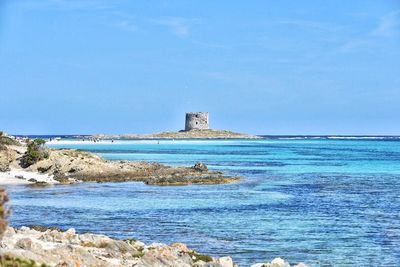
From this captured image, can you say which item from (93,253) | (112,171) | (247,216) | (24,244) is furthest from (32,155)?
(24,244)

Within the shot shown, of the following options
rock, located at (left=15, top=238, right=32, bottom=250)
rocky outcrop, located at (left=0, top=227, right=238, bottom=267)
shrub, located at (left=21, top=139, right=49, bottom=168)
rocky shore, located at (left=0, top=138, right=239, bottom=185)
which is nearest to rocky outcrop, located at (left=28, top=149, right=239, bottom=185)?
rocky shore, located at (left=0, top=138, right=239, bottom=185)

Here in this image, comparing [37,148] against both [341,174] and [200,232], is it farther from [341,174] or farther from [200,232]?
[200,232]

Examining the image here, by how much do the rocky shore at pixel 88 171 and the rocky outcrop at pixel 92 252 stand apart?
91.4 ft

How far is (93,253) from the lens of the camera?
16891mm

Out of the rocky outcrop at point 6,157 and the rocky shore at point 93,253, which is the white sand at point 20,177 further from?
the rocky shore at point 93,253

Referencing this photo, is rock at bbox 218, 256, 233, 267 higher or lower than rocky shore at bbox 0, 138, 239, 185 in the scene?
lower

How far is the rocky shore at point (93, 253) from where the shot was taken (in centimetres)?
1457

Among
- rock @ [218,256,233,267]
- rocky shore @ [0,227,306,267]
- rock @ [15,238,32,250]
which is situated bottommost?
rock @ [218,256,233,267]

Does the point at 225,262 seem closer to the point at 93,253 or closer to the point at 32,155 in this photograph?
the point at 93,253

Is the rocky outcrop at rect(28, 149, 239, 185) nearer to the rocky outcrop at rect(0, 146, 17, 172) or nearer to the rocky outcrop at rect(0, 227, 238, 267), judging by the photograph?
the rocky outcrop at rect(0, 146, 17, 172)

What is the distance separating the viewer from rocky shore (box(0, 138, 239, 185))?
4816cm

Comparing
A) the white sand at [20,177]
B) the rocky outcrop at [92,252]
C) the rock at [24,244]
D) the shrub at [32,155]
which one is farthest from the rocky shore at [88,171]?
the rock at [24,244]

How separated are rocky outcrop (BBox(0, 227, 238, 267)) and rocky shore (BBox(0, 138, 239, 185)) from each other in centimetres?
2786

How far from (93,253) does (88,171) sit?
120ft
